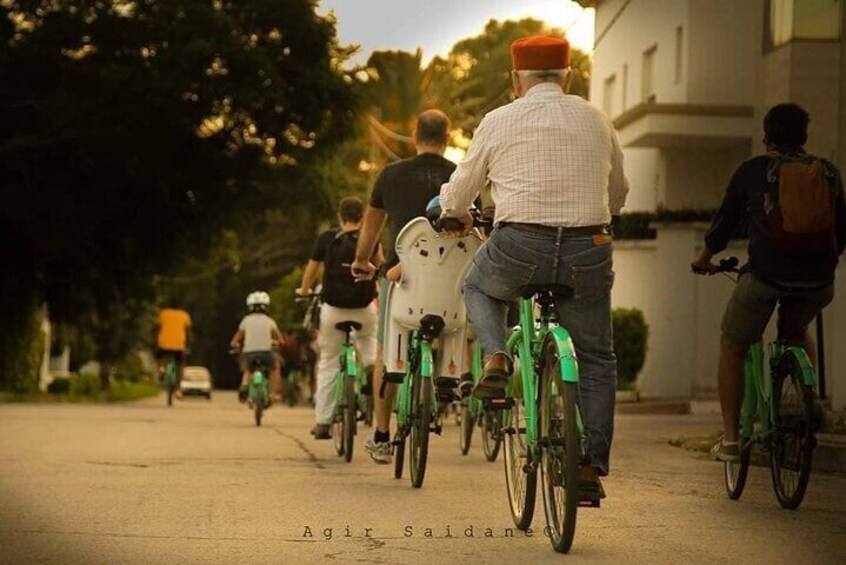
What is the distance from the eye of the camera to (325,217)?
3866 cm

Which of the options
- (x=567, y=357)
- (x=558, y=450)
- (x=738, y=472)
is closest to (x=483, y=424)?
(x=738, y=472)

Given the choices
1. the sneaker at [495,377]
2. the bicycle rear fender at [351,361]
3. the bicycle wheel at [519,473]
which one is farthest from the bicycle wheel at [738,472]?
the bicycle rear fender at [351,361]

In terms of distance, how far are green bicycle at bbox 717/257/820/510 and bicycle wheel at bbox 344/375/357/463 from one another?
343 cm

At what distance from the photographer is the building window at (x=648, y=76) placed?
29203 mm

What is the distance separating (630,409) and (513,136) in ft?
50.2

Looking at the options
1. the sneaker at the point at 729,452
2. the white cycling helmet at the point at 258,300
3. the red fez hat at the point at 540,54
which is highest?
the red fez hat at the point at 540,54

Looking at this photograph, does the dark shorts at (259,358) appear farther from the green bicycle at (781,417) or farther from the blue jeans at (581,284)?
the blue jeans at (581,284)

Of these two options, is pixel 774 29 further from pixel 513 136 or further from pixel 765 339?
pixel 513 136

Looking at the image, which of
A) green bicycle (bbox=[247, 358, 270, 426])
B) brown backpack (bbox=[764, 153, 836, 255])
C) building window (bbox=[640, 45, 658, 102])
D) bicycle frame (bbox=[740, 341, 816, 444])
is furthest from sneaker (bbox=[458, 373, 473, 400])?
building window (bbox=[640, 45, 658, 102])

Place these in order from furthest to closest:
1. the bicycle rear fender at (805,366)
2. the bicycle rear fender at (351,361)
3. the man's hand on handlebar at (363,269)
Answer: the bicycle rear fender at (351,361) → the man's hand on handlebar at (363,269) → the bicycle rear fender at (805,366)

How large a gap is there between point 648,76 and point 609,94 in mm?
3201

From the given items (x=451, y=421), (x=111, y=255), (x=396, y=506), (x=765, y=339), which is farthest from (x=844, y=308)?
(x=111, y=255)

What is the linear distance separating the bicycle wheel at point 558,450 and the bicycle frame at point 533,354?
4 centimetres

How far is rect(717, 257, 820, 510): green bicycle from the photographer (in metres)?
8.76
